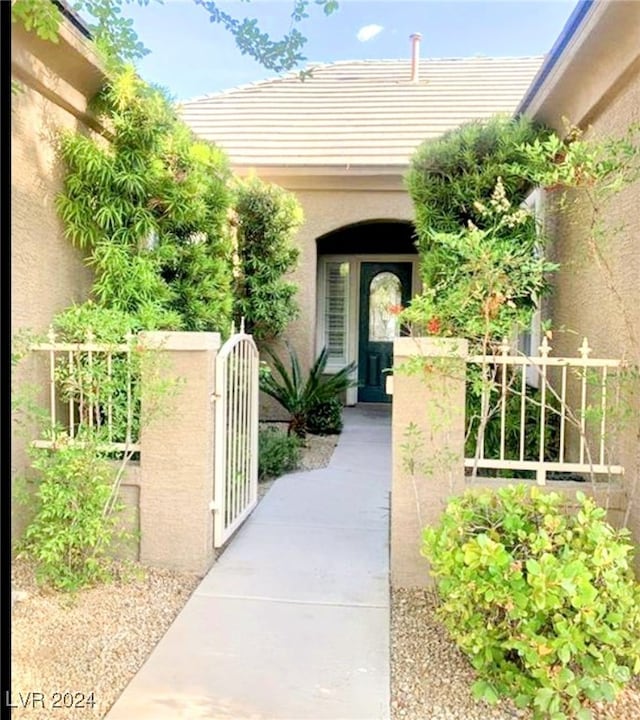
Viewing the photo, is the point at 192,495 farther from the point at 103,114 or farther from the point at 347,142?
the point at 347,142

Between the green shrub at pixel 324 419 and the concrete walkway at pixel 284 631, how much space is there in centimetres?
319

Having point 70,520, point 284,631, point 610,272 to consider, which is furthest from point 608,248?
point 70,520

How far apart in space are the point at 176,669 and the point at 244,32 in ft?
11.4

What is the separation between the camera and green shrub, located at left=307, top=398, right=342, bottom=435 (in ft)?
28.3

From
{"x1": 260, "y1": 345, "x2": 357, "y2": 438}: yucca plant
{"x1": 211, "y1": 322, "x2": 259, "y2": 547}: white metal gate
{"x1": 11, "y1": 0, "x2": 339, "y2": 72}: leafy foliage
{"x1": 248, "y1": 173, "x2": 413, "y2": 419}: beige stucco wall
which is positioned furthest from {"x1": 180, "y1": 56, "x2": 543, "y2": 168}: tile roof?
{"x1": 211, "y1": 322, "x2": 259, "y2": 547}: white metal gate

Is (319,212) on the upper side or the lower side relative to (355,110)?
lower

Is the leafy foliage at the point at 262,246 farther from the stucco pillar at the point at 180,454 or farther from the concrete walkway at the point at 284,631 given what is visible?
the stucco pillar at the point at 180,454

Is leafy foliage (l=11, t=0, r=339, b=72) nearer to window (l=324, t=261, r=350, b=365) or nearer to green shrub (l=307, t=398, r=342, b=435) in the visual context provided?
green shrub (l=307, t=398, r=342, b=435)

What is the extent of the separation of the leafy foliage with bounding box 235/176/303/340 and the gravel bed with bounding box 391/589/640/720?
508 cm

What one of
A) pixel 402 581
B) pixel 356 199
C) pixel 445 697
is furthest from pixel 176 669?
pixel 356 199

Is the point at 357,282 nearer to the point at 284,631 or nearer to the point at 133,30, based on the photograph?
the point at 133,30

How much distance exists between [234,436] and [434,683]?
96.6 inches

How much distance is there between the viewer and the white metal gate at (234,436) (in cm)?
423

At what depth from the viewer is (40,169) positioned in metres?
4.41
